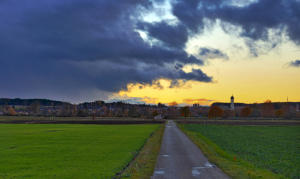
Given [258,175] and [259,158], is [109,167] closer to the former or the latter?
[258,175]

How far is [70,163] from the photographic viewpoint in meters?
20.4

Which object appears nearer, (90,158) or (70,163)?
(70,163)

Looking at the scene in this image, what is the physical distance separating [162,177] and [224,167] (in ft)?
18.4

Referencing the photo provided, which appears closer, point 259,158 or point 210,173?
point 210,173

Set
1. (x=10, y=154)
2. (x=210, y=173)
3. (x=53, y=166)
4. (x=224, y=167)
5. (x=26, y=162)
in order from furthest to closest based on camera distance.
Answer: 1. (x=10, y=154)
2. (x=26, y=162)
3. (x=53, y=166)
4. (x=224, y=167)
5. (x=210, y=173)

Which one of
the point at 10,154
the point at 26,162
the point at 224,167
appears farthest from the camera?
the point at 10,154

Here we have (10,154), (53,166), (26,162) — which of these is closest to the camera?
(53,166)

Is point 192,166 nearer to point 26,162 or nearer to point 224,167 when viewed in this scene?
point 224,167

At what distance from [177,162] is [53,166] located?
9.56 meters

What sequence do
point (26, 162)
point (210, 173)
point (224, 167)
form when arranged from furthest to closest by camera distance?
point (26, 162) → point (224, 167) → point (210, 173)

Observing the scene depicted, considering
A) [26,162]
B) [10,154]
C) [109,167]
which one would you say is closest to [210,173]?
[109,167]

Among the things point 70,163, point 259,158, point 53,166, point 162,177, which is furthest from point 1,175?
point 259,158

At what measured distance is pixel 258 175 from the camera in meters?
16.3

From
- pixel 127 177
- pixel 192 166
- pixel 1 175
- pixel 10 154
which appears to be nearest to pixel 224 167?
pixel 192 166
